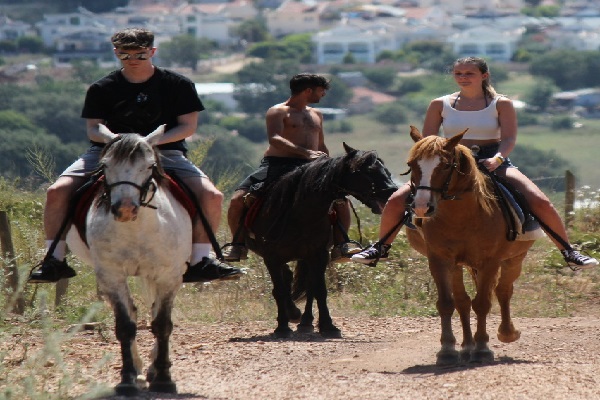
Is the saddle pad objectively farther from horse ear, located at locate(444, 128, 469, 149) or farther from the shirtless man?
the shirtless man

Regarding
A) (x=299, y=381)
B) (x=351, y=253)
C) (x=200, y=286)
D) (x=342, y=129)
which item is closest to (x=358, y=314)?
(x=351, y=253)

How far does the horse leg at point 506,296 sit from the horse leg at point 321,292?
5.08ft

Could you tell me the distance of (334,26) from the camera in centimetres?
17788

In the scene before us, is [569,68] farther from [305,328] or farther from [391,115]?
[305,328]

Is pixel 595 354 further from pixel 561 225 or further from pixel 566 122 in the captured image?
pixel 566 122

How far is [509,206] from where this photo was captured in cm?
1147

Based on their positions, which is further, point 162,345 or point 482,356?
point 482,356

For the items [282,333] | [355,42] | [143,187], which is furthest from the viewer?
[355,42]

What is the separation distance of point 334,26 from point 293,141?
165285mm

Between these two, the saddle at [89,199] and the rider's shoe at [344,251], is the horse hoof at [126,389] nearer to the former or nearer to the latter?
the saddle at [89,199]

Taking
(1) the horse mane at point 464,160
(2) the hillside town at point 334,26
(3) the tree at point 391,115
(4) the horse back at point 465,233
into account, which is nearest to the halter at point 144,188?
(1) the horse mane at point 464,160

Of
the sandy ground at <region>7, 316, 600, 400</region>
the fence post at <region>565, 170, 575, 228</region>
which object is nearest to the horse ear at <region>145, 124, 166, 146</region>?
the sandy ground at <region>7, 316, 600, 400</region>

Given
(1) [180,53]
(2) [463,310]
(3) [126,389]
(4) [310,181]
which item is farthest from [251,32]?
(3) [126,389]

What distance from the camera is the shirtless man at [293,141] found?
1370cm
